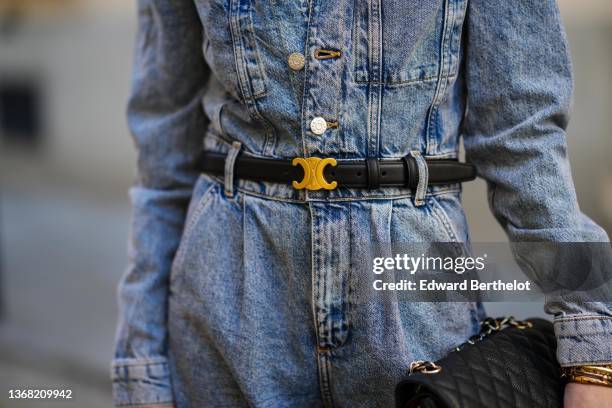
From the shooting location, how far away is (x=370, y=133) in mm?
1365

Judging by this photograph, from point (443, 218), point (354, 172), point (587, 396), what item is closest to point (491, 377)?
point (587, 396)

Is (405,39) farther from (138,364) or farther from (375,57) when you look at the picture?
(138,364)

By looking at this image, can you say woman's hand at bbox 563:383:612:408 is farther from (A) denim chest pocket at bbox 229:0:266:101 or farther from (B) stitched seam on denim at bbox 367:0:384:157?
(A) denim chest pocket at bbox 229:0:266:101

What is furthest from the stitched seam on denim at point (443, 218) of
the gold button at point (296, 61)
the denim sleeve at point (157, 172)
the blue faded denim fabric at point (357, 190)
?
the denim sleeve at point (157, 172)

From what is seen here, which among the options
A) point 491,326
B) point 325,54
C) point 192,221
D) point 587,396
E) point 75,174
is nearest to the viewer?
point 587,396

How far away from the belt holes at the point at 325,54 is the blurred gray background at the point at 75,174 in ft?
1.99

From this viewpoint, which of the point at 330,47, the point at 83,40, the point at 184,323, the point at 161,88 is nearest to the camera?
the point at 330,47

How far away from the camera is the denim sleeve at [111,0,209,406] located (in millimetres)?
1640

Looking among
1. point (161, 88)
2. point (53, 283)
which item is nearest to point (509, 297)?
point (161, 88)

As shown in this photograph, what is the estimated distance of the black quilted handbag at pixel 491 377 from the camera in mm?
1236

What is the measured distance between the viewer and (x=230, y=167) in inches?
58.0

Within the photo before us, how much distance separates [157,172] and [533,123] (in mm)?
800

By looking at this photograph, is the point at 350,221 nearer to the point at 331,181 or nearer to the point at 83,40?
the point at 331,181

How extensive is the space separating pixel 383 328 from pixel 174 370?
0.50 meters
